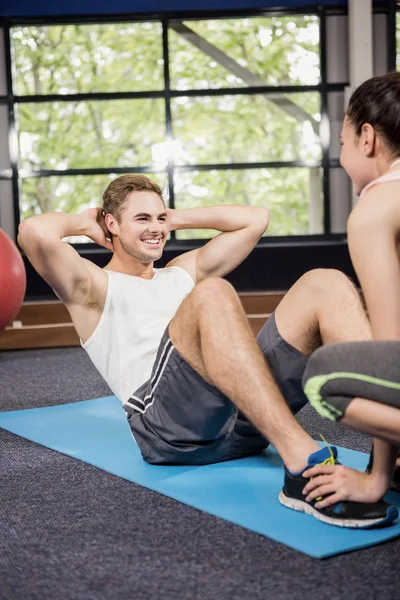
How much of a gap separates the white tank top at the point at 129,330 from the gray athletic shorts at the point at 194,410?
8 cm

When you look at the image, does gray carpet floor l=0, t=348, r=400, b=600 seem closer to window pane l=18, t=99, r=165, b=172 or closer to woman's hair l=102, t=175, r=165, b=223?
woman's hair l=102, t=175, r=165, b=223

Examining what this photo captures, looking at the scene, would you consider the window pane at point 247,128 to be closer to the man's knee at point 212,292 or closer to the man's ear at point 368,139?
the man's knee at point 212,292

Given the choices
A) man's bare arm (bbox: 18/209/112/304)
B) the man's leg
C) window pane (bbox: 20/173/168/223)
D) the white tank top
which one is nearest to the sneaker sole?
the man's leg

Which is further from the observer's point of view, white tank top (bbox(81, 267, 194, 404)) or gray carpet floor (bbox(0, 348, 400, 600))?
white tank top (bbox(81, 267, 194, 404))

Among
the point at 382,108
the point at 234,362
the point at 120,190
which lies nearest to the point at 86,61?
the point at 120,190

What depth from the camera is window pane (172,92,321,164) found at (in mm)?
7637

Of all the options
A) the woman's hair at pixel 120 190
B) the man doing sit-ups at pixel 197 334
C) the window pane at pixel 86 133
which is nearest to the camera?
the man doing sit-ups at pixel 197 334

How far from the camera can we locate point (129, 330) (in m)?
2.47

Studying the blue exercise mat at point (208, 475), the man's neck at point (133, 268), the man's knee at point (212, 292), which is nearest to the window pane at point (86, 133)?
the blue exercise mat at point (208, 475)

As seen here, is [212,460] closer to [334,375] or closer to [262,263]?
[334,375]

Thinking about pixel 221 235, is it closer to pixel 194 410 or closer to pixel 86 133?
pixel 194 410

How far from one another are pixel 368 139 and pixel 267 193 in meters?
6.13

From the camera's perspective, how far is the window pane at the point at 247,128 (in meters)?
7.64

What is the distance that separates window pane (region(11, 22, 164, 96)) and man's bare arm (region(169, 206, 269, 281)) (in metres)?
5.10
